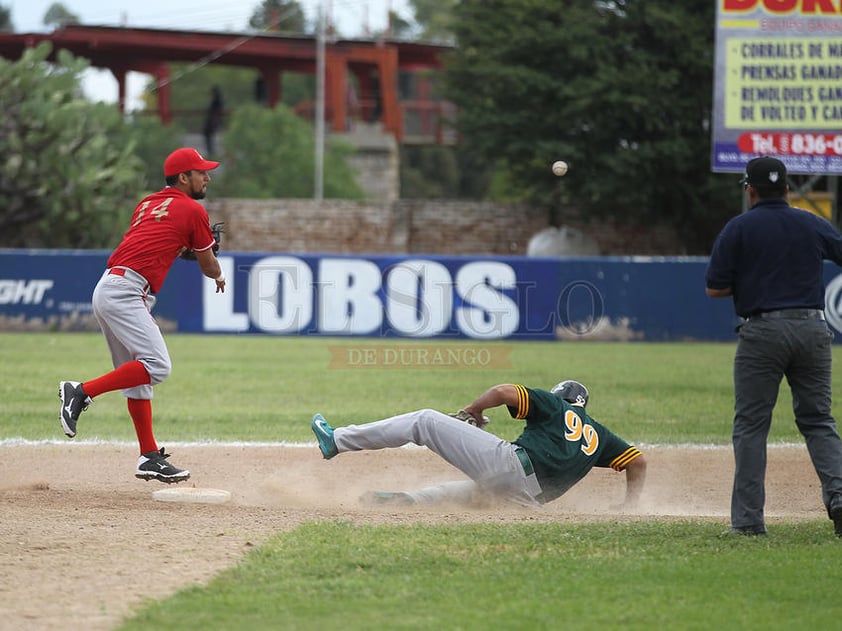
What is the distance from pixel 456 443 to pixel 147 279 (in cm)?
227

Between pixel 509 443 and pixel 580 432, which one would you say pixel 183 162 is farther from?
pixel 580 432

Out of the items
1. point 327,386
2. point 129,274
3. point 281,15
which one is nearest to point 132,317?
point 129,274

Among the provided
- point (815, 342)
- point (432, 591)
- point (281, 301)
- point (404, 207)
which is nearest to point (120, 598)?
point (432, 591)

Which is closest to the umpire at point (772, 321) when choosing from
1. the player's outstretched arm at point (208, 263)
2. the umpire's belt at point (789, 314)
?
the umpire's belt at point (789, 314)

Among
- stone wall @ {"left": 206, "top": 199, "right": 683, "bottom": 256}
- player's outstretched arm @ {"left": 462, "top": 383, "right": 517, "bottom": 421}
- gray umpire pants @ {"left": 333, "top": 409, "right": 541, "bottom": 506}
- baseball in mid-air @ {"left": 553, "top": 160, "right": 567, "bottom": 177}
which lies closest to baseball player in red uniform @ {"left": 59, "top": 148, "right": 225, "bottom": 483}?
gray umpire pants @ {"left": 333, "top": 409, "right": 541, "bottom": 506}

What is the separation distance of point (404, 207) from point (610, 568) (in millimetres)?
29723

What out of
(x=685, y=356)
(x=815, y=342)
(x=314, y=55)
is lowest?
(x=685, y=356)

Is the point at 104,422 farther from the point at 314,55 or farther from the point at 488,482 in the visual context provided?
the point at 314,55

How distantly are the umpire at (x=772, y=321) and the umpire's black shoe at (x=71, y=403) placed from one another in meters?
3.91

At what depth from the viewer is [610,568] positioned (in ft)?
17.9

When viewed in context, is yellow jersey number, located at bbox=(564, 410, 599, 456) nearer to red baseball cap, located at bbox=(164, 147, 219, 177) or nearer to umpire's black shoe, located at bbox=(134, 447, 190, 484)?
umpire's black shoe, located at bbox=(134, 447, 190, 484)

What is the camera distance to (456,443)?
6898mm

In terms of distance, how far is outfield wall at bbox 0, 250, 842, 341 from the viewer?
22.6 meters

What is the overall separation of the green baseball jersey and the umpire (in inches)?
40.6
